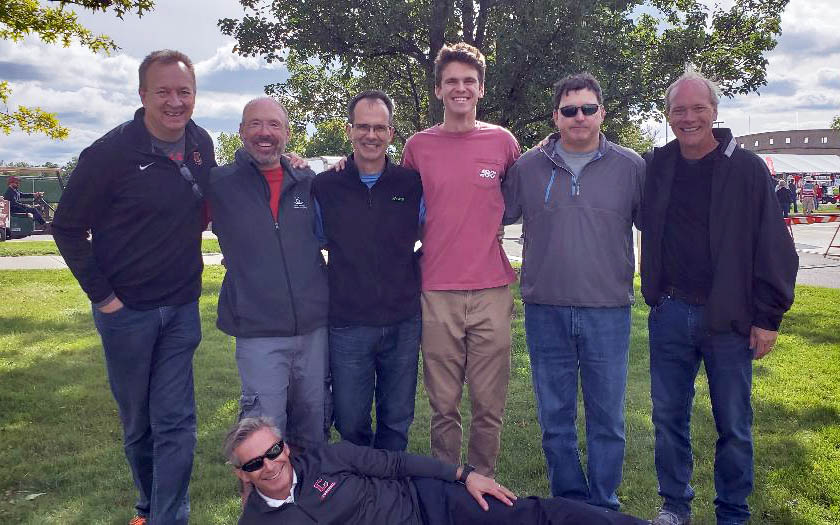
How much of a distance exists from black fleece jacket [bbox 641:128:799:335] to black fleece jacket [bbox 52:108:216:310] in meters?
2.88

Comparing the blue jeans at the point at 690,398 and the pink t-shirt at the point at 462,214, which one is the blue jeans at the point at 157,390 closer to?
the pink t-shirt at the point at 462,214

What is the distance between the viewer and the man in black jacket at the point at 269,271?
11.8 feet

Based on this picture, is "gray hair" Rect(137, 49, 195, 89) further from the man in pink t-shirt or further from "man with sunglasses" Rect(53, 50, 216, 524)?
the man in pink t-shirt

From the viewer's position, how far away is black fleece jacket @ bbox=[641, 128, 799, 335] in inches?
132

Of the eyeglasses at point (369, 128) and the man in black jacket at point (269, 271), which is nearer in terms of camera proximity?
the man in black jacket at point (269, 271)

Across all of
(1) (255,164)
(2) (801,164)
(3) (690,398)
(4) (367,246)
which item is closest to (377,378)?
(4) (367,246)

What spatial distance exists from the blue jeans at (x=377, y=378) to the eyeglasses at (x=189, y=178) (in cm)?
108

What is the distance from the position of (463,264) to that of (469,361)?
64 cm

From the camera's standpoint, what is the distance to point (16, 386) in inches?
277

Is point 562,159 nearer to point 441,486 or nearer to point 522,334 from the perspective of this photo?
point 441,486

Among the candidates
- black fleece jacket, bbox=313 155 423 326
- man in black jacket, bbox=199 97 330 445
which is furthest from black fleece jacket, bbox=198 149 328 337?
black fleece jacket, bbox=313 155 423 326

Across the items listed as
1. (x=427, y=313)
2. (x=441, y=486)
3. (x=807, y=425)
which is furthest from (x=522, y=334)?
(x=441, y=486)

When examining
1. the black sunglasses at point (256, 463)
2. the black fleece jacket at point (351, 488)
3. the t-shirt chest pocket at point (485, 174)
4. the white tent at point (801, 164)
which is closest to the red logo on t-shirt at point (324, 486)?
the black fleece jacket at point (351, 488)

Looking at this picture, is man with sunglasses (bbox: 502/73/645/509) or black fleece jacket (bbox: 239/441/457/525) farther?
man with sunglasses (bbox: 502/73/645/509)
